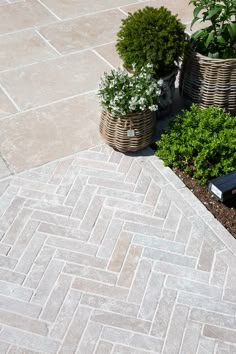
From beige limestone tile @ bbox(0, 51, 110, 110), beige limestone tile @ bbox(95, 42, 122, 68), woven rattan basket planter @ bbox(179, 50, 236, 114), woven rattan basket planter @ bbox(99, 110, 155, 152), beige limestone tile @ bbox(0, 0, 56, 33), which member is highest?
woven rattan basket planter @ bbox(179, 50, 236, 114)

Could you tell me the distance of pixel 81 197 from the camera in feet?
15.1

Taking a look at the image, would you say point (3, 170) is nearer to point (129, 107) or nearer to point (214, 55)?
point (129, 107)

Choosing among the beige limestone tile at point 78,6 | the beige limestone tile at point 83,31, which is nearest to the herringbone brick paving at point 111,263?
the beige limestone tile at point 83,31

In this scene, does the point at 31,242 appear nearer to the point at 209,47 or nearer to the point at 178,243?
the point at 178,243

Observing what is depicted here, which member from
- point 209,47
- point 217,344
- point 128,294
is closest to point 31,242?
point 128,294

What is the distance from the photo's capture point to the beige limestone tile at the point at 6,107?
552 cm

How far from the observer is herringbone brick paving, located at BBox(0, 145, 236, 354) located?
3.62 metres

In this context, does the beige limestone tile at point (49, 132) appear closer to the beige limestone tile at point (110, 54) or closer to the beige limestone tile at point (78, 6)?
the beige limestone tile at point (110, 54)

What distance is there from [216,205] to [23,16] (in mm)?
4089

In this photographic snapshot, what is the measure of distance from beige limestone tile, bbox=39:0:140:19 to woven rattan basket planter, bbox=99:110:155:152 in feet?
9.12

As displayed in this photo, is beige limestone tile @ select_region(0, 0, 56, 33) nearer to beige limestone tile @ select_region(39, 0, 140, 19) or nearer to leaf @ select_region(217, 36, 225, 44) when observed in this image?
beige limestone tile @ select_region(39, 0, 140, 19)

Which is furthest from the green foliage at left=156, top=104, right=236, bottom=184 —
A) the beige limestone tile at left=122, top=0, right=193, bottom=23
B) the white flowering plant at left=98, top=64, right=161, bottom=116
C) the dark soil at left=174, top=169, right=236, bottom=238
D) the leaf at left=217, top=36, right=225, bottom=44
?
the beige limestone tile at left=122, top=0, right=193, bottom=23

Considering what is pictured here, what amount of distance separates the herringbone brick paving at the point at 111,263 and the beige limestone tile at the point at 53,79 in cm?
103

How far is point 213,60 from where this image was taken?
15.9ft
